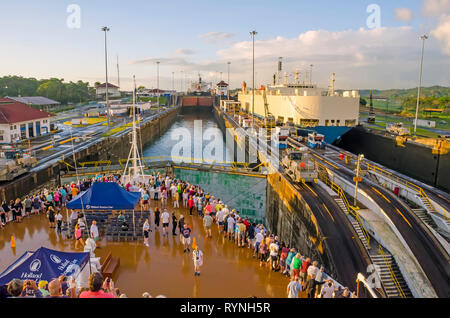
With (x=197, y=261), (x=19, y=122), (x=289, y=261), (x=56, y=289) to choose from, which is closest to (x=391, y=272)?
(x=289, y=261)

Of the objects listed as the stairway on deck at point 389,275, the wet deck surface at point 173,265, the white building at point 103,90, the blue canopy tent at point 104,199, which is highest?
the white building at point 103,90

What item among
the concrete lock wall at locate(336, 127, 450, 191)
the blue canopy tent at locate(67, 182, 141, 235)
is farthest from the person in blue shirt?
the concrete lock wall at locate(336, 127, 450, 191)

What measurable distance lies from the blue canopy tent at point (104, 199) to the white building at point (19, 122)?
26.7 meters

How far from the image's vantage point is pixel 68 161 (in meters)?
27.7

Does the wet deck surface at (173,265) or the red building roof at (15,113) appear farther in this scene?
the red building roof at (15,113)

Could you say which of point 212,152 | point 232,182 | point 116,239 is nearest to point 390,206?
point 232,182

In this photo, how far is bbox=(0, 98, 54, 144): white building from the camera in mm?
33625

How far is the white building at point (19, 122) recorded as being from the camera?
33.6 metres

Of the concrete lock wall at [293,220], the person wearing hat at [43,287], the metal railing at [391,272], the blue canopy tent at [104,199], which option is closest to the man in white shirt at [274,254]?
the concrete lock wall at [293,220]

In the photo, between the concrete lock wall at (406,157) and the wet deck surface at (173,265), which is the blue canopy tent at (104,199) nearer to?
the wet deck surface at (173,265)

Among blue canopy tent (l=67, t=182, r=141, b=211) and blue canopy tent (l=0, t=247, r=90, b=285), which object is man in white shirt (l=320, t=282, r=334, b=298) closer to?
blue canopy tent (l=0, t=247, r=90, b=285)

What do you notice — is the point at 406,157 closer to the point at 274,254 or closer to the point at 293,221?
the point at 293,221

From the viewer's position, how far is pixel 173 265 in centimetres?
1162

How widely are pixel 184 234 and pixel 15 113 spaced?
33246 millimetres
